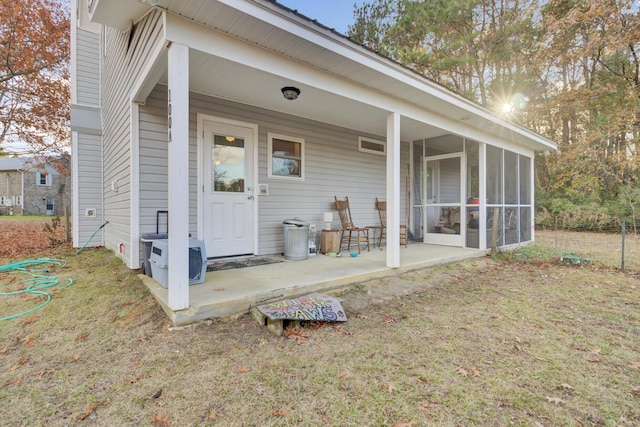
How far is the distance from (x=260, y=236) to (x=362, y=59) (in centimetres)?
287

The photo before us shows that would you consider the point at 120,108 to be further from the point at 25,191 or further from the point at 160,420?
the point at 25,191

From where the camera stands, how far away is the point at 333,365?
78.8 inches

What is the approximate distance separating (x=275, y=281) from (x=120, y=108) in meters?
3.55

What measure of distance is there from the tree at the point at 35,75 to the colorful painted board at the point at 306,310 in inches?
418

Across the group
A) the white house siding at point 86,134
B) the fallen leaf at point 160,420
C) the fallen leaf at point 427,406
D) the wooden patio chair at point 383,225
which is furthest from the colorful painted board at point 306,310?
the white house siding at point 86,134

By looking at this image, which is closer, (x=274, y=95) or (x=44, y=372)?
(x=44, y=372)

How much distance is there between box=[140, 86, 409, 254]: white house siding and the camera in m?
3.80

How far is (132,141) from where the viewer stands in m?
3.64

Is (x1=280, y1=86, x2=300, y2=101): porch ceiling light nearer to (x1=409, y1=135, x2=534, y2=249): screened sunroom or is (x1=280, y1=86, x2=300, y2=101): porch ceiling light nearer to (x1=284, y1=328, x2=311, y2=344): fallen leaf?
(x1=284, y1=328, x2=311, y2=344): fallen leaf

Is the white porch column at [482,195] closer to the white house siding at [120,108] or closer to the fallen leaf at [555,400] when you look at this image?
the fallen leaf at [555,400]

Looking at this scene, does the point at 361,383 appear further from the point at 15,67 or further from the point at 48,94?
the point at 48,94

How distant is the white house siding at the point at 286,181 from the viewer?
3.80 m

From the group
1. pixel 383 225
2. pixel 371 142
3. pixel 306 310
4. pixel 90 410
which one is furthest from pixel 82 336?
pixel 371 142

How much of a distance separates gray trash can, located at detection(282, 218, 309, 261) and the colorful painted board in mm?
1669
